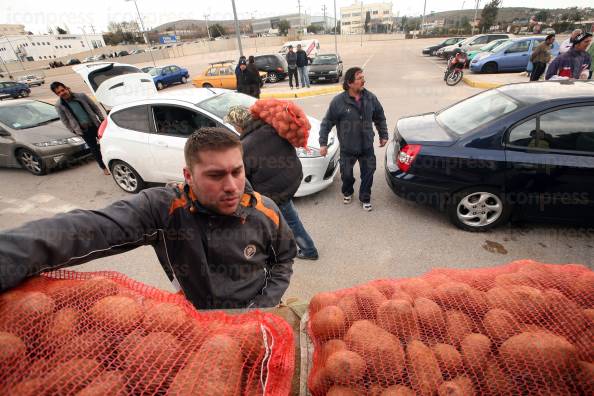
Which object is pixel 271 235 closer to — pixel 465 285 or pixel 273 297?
pixel 273 297

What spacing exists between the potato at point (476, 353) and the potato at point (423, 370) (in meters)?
0.12

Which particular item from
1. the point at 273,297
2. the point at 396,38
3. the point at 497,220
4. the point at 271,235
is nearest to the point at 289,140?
the point at 271,235

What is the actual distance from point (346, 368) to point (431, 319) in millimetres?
413

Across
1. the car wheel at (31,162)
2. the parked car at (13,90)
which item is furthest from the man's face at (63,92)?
the parked car at (13,90)

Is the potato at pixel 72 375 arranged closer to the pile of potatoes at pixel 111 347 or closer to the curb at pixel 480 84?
the pile of potatoes at pixel 111 347

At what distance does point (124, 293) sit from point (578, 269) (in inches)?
79.8

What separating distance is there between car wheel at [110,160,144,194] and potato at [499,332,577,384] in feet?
17.8

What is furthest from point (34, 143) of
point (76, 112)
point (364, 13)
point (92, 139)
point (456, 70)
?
point (364, 13)

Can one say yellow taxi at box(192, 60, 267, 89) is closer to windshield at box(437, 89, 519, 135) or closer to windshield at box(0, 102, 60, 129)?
windshield at box(0, 102, 60, 129)

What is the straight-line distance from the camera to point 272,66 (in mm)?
17484

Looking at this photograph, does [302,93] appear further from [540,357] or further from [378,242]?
[540,357]

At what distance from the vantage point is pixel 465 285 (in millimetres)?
1344

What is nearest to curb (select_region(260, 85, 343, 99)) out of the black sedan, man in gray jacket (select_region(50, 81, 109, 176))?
man in gray jacket (select_region(50, 81, 109, 176))

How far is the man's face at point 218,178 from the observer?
133 cm
